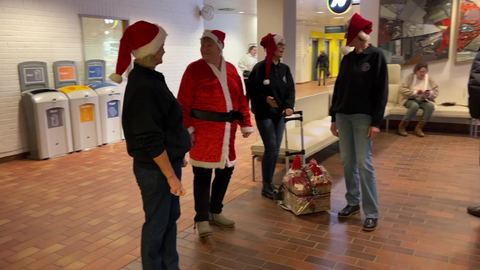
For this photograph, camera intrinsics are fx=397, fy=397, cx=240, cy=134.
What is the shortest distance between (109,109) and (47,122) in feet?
4.11

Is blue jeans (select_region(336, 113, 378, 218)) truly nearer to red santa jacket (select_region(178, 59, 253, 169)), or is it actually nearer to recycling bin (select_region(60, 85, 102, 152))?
red santa jacket (select_region(178, 59, 253, 169))

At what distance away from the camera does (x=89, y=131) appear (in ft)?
21.7

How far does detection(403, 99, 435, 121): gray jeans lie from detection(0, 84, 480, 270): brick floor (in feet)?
6.36

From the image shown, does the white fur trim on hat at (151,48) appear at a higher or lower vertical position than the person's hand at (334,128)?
higher

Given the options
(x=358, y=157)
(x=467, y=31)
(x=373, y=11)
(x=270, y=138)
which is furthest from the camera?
(x=373, y=11)

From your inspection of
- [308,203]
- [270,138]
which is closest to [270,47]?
[270,138]

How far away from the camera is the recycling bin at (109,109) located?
685cm

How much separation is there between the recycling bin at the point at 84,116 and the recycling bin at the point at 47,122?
0.44ft

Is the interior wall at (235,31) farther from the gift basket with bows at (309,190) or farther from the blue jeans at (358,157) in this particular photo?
the blue jeans at (358,157)

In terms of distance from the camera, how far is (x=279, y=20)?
18.5 feet

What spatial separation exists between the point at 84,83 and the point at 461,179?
5.99m

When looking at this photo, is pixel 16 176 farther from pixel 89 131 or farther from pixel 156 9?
pixel 156 9

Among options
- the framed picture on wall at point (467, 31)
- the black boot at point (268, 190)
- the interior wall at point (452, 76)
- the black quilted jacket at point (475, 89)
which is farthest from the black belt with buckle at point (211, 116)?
the framed picture on wall at point (467, 31)

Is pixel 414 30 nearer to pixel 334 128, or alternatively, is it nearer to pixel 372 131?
pixel 334 128
